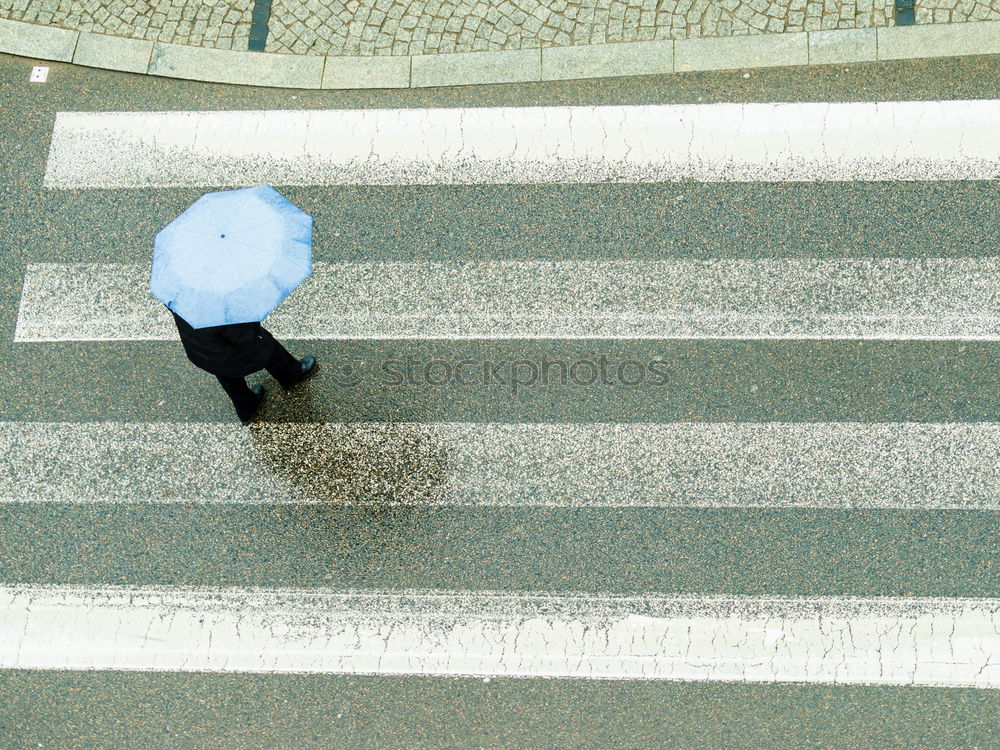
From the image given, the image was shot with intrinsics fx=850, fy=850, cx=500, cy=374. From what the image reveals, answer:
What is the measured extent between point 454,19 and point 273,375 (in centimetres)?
287

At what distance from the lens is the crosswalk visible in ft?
15.3

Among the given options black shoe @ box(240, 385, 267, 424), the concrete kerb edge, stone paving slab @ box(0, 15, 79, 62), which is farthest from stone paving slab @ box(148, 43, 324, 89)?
→ black shoe @ box(240, 385, 267, 424)

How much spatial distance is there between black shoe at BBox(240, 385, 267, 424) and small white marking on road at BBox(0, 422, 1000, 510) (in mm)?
64

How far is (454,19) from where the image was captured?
595 cm

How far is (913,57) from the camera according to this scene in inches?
223

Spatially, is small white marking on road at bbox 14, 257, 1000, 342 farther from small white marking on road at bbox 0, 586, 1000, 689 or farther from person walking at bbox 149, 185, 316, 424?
small white marking on road at bbox 0, 586, 1000, 689

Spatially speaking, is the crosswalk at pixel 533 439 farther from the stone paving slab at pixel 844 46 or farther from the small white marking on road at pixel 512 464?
the stone paving slab at pixel 844 46

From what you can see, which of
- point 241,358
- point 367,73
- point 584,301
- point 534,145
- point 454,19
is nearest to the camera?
point 241,358

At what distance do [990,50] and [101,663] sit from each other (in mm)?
6696

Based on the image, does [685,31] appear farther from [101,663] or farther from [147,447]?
[101,663]

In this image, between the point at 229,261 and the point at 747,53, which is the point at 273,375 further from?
the point at 747,53

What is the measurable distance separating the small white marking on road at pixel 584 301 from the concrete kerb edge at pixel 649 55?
1.44 metres

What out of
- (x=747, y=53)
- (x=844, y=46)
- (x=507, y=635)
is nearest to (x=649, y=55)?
Answer: (x=747, y=53)

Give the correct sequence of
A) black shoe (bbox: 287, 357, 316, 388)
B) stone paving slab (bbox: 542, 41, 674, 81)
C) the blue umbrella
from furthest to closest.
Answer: stone paving slab (bbox: 542, 41, 674, 81)
black shoe (bbox: 287, 357, 316, 388)
the blue umbrella
